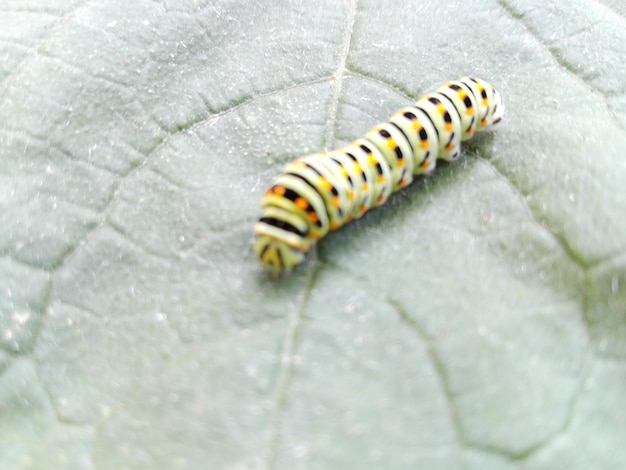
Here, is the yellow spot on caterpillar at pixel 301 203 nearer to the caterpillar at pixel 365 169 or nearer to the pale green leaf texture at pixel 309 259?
the caterpillar at pixel 365 169

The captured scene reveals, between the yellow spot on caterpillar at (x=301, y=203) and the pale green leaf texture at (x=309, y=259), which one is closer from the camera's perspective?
the pale green leaf texture at (x=309, y=259)

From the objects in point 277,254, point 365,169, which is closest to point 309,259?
point 277,254

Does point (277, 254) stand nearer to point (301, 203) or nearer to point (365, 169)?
point (301, 203)

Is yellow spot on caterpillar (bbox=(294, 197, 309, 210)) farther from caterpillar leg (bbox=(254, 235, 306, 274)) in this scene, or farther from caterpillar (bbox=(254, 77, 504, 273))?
caterpillar leg (bbox=(254, 235, 306, 274))

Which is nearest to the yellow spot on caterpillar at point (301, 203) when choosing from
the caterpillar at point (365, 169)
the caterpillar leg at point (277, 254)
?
the caterpillar at point (365, 169)

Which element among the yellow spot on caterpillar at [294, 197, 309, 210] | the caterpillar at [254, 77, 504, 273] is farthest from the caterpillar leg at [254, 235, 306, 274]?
the yellow spot on caterpillar at [294, 197, 309, 210]

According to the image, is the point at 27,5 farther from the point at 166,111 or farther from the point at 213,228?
the point at 213,228

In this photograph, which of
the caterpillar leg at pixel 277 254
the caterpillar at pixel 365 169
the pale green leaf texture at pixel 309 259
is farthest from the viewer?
the caterpillar at pixel 365 169
